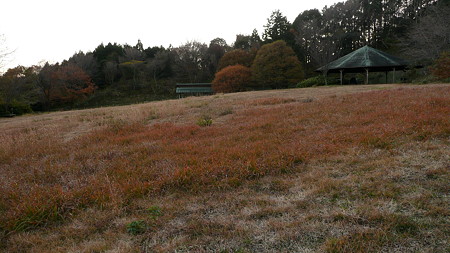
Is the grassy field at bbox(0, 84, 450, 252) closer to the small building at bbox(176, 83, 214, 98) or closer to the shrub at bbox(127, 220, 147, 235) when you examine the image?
the shrub at bbox(127, 220, 147, 235)

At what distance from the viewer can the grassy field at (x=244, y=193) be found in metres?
2.53

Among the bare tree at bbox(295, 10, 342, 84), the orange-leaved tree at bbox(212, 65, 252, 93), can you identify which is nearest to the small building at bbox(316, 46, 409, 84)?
the bare tree at bbox(295, 10, 342, 84)

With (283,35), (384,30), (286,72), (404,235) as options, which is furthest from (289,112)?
(384,30)

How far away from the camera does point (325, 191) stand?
3.36 meters

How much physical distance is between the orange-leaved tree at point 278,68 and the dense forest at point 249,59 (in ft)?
0.52

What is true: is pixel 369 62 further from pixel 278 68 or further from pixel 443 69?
pixel 278 68

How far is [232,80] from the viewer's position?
136ft

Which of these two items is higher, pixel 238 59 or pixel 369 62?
pixel 238 59

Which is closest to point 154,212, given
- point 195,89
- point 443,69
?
point 443,69

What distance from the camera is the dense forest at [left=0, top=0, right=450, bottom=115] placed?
110 ft

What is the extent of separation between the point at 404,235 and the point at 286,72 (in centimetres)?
3859

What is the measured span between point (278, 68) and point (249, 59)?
10942 mm

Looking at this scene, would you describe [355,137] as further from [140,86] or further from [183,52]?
[183,52]

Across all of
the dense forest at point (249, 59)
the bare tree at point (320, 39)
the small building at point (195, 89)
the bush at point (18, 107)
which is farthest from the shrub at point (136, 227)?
the bare tree at point (320, 39)
